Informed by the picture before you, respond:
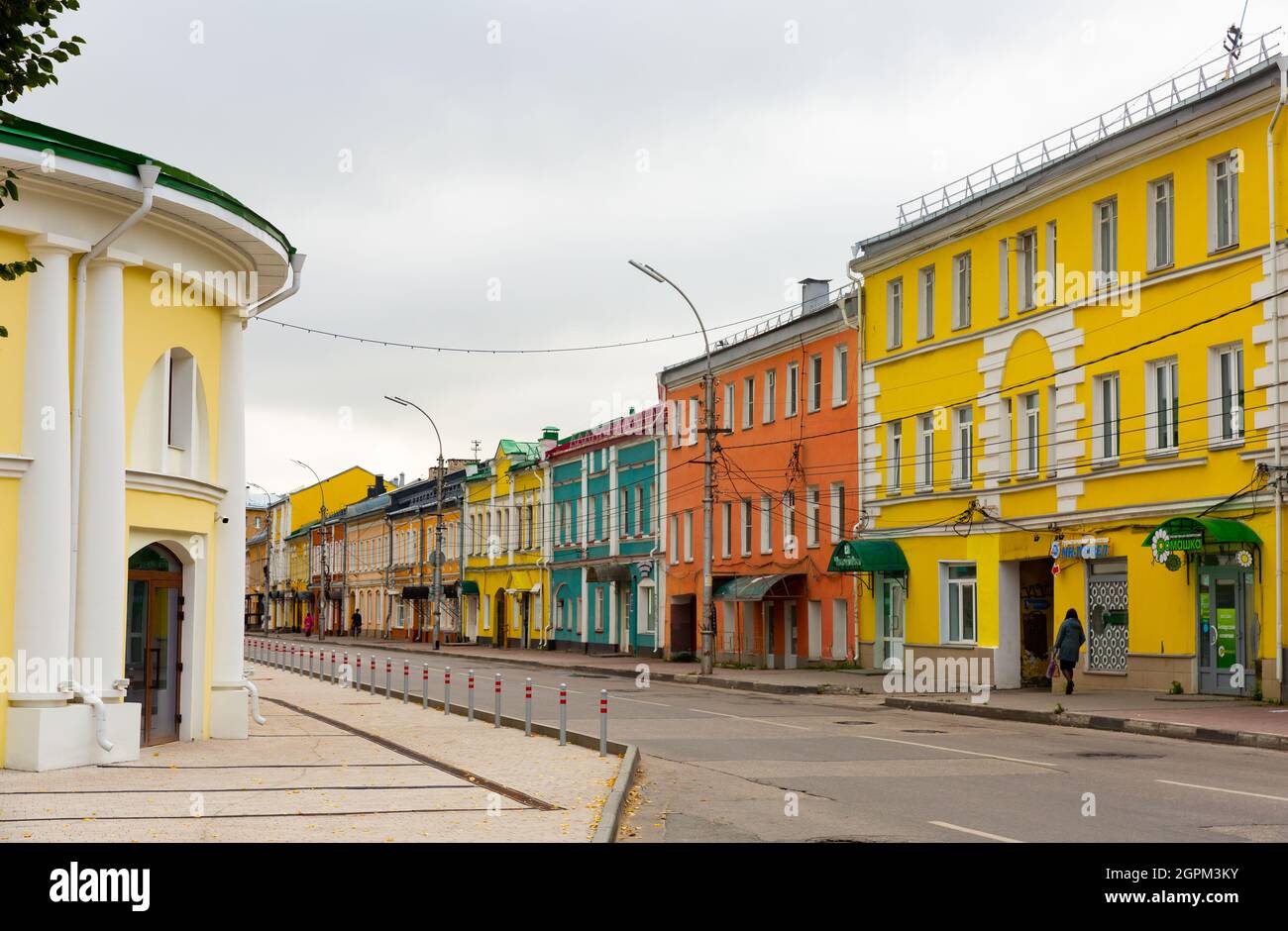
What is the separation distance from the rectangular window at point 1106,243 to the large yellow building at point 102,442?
56.4ft

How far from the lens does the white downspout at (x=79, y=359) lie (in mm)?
15969

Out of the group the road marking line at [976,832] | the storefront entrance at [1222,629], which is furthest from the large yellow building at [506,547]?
the road marking line at [976,832]

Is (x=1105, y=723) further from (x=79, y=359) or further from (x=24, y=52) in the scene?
(x=24, y=52)

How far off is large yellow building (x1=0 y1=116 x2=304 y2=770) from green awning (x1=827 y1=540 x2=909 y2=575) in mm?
19571

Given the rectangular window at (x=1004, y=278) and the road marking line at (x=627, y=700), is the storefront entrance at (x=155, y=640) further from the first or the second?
the rectangular window at (x=1004, y=278)

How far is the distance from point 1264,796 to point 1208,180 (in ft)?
50.2

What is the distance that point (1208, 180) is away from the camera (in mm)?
25812

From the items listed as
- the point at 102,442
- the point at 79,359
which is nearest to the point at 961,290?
the point at 102,442

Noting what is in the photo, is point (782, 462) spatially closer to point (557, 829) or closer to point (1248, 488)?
point (1248, 488)

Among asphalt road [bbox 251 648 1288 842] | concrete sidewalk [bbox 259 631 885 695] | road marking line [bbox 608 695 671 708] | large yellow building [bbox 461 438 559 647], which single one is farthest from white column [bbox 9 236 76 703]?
large yellow building [bbox 461 438 559 647]

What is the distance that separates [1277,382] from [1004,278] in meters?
8.83

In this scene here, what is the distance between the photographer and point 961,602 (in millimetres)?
33500

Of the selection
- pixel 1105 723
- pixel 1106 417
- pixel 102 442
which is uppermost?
pixel 1106 417
